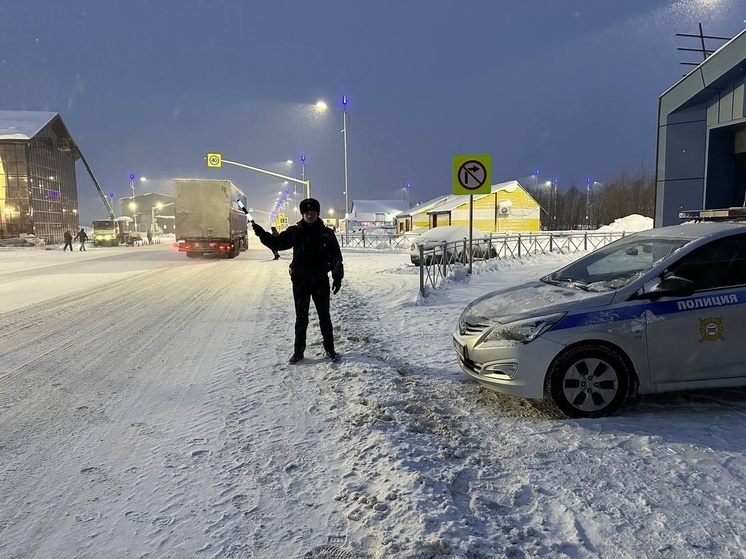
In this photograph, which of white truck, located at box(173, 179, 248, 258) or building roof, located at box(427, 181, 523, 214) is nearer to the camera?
white truck, located at box(173, 179, 248, 258)

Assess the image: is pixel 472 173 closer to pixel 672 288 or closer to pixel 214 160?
pixel 672 288

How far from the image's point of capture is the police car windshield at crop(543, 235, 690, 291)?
456cm

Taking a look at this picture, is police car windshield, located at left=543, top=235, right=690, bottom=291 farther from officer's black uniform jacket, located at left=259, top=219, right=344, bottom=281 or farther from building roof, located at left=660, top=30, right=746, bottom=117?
building roof, located at left=660, top=30, right=746, bottom=117

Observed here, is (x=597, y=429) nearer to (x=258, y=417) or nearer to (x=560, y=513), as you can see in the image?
(x=560, y=513)

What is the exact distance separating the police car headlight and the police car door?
0.81 metres

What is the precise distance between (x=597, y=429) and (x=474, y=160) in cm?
824

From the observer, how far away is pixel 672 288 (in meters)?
4.09

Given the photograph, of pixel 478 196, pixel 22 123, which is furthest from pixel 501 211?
pixel 22 123

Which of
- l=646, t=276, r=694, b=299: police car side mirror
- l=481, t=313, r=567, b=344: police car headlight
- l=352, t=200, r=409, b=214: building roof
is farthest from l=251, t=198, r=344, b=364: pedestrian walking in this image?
l=352, t=200, r=409, b=214: building roof

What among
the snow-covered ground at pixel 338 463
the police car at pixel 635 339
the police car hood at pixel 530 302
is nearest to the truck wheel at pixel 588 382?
the police car at pixel 635 339

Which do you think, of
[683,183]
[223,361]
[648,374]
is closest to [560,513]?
[648,374]

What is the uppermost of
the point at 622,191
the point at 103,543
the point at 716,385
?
the point at 622,191

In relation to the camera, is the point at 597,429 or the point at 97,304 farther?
the point at 97,304

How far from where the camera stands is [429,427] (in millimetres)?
4051
